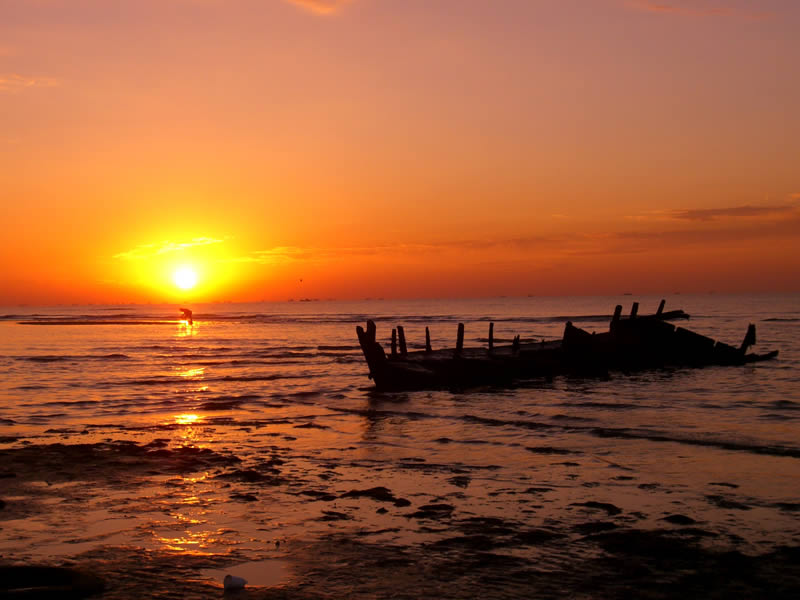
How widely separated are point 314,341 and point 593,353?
1296 inches

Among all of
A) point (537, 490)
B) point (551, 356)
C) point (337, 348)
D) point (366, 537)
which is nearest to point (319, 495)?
point (366, 537)

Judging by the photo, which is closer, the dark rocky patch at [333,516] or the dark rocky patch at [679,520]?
the dark rocky patch at [679,520]

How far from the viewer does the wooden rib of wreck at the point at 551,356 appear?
2584cm

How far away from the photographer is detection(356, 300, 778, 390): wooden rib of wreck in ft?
84.8

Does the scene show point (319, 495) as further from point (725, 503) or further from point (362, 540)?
point (725, 503)

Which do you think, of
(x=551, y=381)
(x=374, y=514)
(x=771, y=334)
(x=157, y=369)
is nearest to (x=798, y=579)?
(x=374, y=514)

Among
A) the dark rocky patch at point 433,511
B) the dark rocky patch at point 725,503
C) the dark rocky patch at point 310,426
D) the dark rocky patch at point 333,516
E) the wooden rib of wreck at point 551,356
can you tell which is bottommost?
the dark rocky patch at point 310,426

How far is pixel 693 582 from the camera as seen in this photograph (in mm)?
7434

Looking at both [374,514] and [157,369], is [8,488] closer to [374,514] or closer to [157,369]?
[374,514]

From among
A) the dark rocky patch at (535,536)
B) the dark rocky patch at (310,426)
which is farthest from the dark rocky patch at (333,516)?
the dark rocky patch at (310,426)

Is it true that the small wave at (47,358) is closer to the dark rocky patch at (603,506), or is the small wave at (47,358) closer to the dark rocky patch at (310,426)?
the dark rocky patch at (310,426)

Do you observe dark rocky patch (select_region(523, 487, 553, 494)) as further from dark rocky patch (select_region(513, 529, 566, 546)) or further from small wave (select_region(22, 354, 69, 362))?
small wave (select_region(22, 354, 69, 362))

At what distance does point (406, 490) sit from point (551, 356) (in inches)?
792

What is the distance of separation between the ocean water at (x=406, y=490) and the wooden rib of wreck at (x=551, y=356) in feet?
5.76
